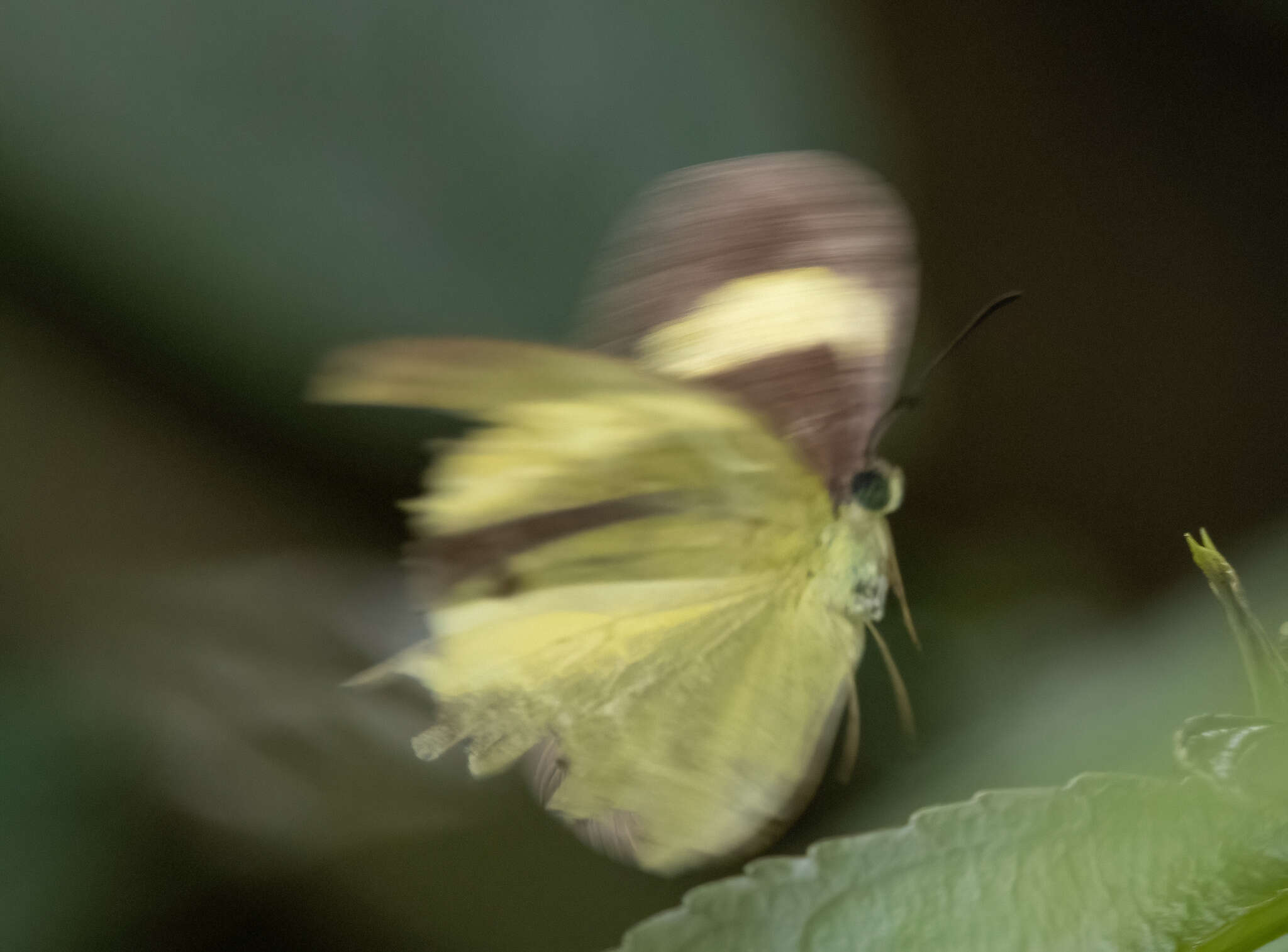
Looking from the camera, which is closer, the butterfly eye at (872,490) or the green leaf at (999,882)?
the green leaf at (999,882)

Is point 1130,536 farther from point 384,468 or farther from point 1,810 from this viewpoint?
point 1,810

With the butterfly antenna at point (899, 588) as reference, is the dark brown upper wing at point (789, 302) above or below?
above

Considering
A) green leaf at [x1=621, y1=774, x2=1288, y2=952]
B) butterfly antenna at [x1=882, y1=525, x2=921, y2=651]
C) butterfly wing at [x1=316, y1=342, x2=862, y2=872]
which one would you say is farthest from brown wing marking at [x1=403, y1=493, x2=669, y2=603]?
green leaf at [x1=621, y1=774, x2=1288, y2=952]

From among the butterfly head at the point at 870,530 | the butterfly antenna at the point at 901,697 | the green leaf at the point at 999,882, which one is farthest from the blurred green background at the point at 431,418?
the green leaf at the point at 999,882

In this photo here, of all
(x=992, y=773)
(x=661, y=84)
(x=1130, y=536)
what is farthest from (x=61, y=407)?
(x=1130, y=536)

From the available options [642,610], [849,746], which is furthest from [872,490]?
[849,746]

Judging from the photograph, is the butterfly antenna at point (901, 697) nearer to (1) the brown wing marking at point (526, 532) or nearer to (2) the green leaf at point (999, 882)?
(1) the brown wing marking at point (526, 532)
